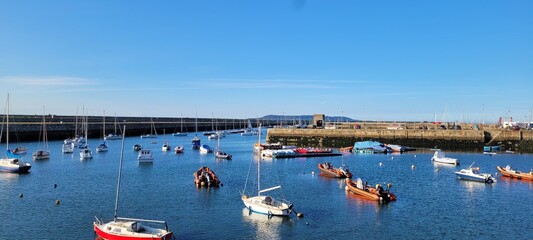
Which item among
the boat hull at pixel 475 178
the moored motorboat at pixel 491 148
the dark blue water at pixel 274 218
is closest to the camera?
the dark blue water at pixel 274 218

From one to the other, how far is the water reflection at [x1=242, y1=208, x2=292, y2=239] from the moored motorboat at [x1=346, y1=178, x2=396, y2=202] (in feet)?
34.2

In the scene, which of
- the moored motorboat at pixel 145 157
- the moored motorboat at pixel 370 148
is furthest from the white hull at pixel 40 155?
the moored motorboat at pixel 370 148

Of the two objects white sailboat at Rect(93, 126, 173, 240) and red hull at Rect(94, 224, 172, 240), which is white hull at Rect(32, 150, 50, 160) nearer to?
red hull at Rect(94, 224, 172, 240)

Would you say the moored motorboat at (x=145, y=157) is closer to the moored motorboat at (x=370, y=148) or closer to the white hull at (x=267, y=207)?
the white hull at (x=267, y=207)

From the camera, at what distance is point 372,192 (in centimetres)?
4144

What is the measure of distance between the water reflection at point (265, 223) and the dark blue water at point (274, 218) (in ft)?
0.25

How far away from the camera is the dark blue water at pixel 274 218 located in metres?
30.7

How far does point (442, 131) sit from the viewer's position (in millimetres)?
102312

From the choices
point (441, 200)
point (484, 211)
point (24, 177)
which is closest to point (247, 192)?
point (441, 200)

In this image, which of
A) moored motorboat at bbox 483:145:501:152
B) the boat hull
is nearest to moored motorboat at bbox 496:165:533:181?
the boat hull

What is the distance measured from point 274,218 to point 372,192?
11509mm

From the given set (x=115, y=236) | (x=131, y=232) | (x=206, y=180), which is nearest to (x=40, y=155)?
(x=206, y=180)

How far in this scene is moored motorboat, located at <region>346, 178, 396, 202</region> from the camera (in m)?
40.4

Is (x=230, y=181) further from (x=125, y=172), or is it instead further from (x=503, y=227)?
(x=503, y=227)
